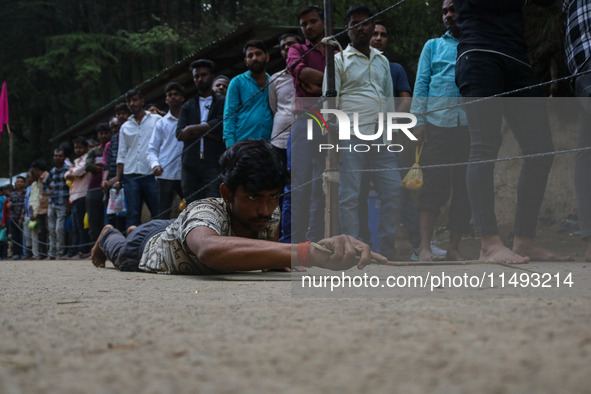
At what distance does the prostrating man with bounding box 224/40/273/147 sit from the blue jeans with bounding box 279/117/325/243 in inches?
22.7

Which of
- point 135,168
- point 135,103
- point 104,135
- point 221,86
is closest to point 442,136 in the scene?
point 221,86

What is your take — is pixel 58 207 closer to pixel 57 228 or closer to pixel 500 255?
pixel 57 228

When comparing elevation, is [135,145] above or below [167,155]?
above

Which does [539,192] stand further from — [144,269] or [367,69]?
[144,269]

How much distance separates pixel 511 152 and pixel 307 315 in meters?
6.44

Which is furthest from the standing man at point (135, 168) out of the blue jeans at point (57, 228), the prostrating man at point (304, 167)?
the blue jeans at point (57, 228)

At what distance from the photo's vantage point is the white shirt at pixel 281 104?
14.3 feet

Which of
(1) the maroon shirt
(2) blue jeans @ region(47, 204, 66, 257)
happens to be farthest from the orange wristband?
(2) blue jeans @ region(47, 204, 66, 257)

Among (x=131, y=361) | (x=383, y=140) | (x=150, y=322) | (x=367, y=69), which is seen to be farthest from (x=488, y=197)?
(x=131, y=361)

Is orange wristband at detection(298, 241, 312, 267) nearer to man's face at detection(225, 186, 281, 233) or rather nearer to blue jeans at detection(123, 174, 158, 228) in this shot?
man's face at detection(225, 186, 281, 233)

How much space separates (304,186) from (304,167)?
0.14 metres

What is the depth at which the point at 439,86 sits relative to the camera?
3863mm

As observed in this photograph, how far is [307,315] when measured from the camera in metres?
1.37

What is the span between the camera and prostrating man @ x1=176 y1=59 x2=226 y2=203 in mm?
4914
